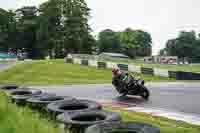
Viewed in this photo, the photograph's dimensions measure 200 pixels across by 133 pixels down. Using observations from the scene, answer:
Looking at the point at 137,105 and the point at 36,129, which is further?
the point at 137,105

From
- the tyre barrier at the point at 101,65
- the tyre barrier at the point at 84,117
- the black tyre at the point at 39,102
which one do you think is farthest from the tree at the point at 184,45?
the tyre barrier at the point at 84,117

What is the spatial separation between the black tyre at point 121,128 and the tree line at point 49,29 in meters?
64.7

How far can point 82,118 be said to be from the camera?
21.7 feet

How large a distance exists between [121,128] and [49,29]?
234 ft

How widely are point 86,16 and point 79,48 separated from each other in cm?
906

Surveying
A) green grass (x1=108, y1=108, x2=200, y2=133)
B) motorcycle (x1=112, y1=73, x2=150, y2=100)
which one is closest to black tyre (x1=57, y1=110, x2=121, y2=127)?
green grass (x1=108, y1=108, x2=200, y2=133)

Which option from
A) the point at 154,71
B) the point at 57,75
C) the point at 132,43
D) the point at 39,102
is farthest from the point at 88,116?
the point at 132,43

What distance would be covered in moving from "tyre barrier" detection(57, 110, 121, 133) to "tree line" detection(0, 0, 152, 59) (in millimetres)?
63271

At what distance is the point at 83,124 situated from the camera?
5.47 metres

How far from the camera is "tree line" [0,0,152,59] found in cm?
7106

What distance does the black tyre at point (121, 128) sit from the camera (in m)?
4.95

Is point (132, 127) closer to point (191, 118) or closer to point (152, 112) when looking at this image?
point (191, 118)

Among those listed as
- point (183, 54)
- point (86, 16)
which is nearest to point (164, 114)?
point (86, 16)

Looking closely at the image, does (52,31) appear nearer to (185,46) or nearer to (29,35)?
(29,35)
